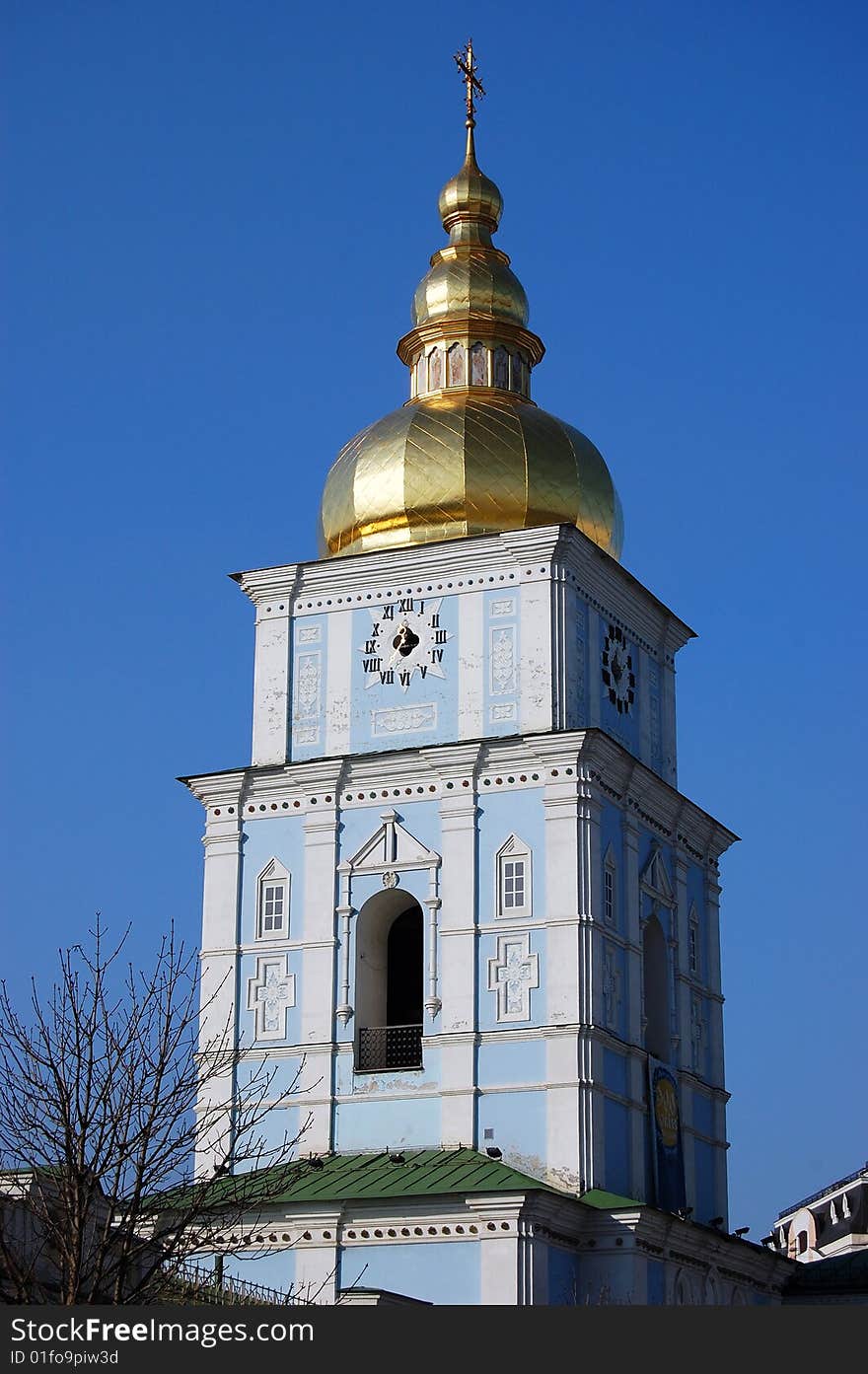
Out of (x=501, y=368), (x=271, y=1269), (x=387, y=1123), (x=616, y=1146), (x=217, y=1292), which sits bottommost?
(x=217, y=1292)

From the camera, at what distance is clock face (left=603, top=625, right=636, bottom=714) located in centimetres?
2970

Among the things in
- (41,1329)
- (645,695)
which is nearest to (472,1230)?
(645,695)

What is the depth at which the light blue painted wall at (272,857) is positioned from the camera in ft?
93.8

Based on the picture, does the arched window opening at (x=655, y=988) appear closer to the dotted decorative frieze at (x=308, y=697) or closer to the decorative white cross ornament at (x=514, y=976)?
the decorative white cross ornament at (x=514, y=976)

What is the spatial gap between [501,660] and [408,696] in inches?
47.4

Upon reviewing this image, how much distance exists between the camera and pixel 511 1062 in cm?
2666

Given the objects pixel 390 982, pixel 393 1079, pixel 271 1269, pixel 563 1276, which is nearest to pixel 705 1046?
pixel 390 982

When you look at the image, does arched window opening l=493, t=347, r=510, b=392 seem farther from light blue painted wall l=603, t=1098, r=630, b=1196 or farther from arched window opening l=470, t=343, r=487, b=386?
light blue painted wall l=603, t=1098, r=630, b=1196

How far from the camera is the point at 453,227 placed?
110 feet

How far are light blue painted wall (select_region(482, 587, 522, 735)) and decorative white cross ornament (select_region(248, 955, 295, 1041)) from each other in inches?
141

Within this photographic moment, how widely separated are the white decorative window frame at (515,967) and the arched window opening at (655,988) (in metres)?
2.41

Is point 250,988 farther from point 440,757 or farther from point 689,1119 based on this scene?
point 689,1119

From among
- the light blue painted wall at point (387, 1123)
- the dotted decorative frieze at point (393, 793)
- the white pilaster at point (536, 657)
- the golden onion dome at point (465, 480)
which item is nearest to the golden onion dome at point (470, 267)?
the golden onion dome at point (465, 480)

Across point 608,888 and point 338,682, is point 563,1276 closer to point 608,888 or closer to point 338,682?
point 608,888
